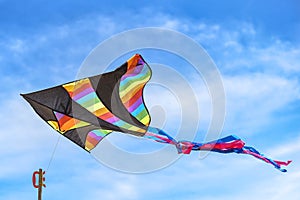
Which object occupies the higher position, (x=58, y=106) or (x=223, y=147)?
(x=58, y=106)

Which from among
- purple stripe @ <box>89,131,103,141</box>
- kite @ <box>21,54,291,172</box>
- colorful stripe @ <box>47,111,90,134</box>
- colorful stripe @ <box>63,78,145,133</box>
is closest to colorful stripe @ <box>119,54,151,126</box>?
kite @ <box>21,54,291,172</box>

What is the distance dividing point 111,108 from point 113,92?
0.50 m

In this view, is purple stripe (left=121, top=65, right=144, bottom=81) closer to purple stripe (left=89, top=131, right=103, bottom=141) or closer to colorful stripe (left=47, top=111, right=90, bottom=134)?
colorful stripe (left=47, top=111, right=90, bottom=134)

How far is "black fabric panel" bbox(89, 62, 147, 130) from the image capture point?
11133mm

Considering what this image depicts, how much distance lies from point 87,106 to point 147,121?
143cm

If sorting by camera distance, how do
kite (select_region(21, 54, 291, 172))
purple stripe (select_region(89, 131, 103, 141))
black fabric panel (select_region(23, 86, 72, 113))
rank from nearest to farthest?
black fabric panel (select_region(23, 86, 72, 113)) → kite (select_region(21, 54, 291, 172)) → purple stripe (select_region(89, 131, 103, 141))

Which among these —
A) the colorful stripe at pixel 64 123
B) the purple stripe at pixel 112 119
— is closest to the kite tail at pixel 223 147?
the purple stripe at pixel 112 119

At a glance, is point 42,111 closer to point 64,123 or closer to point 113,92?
A: point 64,123

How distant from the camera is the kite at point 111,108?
36.5 ft

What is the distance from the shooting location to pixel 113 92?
1174 centimetres

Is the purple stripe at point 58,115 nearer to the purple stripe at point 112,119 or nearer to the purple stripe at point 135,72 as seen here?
the purple stripe at point 112,119

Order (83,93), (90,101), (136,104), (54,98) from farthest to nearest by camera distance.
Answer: (136,104)
(90,101)
(83,93)
(54,98)

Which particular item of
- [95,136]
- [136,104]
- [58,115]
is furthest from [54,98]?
[95,136]

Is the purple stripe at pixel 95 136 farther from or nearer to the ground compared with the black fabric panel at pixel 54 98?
farther from the ground
